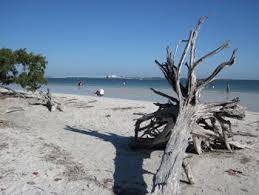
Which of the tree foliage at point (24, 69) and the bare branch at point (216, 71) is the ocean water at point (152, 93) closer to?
the bare branch at point (216, 71)

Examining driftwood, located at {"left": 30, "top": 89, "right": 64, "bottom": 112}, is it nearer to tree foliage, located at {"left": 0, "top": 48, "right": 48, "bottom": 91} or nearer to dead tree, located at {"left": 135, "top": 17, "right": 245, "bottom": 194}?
tree foliage, located at {"left": 0, "top": 48, "right": 48, "bottom": 91}

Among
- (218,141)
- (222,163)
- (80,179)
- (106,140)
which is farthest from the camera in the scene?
(106,140)

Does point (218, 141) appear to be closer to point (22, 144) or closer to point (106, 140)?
point (106, 140)

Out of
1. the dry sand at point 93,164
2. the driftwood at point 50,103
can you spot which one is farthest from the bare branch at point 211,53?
the driftwood at point 50,103

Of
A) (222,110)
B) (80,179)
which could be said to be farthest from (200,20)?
(80,179)

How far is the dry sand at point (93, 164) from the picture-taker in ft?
17.3

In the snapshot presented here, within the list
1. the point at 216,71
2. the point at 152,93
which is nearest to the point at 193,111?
the point at 216,71

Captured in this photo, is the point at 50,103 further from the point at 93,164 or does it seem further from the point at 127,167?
the point at 127,167

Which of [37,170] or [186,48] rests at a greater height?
[186,48]

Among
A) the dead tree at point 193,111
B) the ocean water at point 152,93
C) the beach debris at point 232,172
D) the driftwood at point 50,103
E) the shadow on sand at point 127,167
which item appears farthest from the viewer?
the ocean water at point 152,93

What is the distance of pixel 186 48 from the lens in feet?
24.0

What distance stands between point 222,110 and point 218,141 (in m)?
0.99

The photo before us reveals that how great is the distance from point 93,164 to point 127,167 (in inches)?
27.9

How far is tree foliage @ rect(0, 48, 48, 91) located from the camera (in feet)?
56.0
